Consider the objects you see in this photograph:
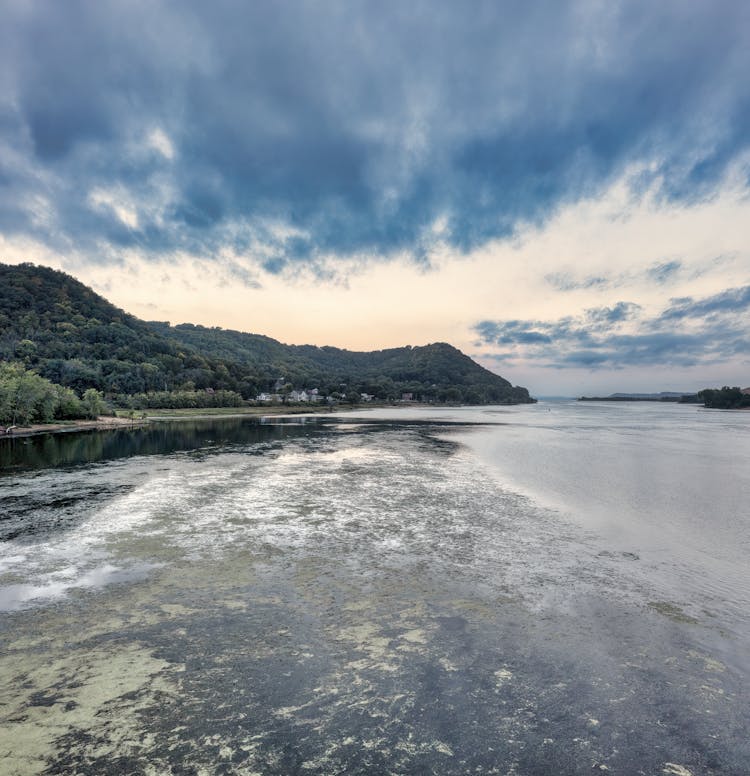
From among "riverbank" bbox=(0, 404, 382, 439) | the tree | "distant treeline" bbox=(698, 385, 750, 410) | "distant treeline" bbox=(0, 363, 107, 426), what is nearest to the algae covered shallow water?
"distant treeline" bbox=(0, 363, 107, 426)

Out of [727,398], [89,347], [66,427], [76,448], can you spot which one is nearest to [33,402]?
[66,427]

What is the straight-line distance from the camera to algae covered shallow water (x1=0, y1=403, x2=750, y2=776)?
471 centimetres

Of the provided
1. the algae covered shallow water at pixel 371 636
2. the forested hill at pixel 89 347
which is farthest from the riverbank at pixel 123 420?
the algae covered shallow water at pixel 371 636

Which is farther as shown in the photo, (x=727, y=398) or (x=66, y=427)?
(x=727, y=398)

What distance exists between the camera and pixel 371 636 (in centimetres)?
711

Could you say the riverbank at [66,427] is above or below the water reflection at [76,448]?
above

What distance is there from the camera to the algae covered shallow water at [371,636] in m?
4.71

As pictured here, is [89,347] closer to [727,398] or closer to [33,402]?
[33,402]

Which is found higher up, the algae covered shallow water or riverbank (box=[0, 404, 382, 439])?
riverbank (box=[0, 404, 382, 439])

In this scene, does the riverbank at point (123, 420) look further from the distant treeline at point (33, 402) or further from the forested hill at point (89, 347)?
the forested hill at point (89, 347)

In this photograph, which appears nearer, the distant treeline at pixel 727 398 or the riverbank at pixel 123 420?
the riverbank at pixel 123 420

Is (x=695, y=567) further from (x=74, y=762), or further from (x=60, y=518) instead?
(x=60, y=518)

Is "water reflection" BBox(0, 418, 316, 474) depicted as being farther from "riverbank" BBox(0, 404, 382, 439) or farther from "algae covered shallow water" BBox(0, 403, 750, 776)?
"algae covered shallow water" BBox(0, 403, 750, 776)

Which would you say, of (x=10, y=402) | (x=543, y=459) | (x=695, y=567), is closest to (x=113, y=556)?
(x=695, y=567)
